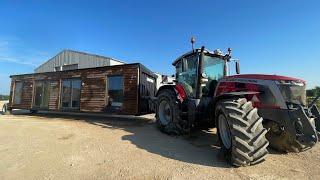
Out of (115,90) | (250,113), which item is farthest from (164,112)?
(250,113)

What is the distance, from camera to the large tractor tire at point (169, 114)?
852 centimetres

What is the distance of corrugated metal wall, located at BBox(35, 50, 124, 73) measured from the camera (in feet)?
72.3

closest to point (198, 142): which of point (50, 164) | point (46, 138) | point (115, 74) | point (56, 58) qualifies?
point (50, 164)

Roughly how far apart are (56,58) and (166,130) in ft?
66.0

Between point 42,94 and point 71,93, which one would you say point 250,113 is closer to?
point 71,93

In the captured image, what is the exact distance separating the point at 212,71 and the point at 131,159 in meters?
3.96

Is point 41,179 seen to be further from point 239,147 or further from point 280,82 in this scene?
point 280,82

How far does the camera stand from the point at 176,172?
17.2 feet

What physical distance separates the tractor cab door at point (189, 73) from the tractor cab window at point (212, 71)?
315mm

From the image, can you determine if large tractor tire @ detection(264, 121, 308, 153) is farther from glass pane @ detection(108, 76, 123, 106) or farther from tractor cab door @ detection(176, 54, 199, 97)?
glass pane @ detection(108, 76, 123, 106)

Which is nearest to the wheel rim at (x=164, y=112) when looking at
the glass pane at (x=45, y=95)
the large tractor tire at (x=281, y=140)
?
the large tractor tire at (x=281, y=140)

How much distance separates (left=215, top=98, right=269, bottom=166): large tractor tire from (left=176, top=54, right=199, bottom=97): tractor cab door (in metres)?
2.92

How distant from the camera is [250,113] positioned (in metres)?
5.27

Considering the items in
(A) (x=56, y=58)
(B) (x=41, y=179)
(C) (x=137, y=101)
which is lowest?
(B) (x=41, y=179)
